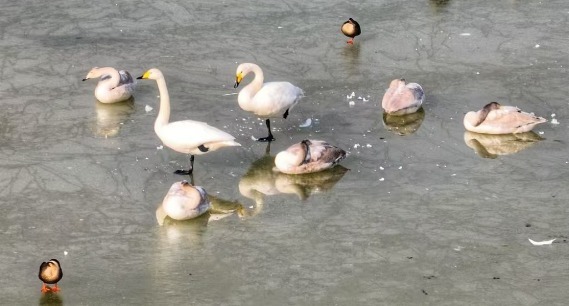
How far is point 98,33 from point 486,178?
4.94 m

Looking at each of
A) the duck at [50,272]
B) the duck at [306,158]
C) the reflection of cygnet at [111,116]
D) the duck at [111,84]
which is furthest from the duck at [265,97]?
the duck at [50,272]

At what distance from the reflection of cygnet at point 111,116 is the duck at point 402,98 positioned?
7.58ft

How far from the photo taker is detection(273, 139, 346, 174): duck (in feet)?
28.1

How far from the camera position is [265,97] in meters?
9.12

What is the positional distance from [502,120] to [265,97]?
2022mm

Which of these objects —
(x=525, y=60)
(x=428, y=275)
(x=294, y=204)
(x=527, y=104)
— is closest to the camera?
(x=428, y=275)

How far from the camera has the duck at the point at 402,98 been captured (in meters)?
9.72

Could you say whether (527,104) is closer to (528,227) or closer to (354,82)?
(354,82)

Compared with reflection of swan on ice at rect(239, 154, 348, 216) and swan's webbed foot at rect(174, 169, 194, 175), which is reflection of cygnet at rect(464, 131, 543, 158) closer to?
reflection of swan on ice at rect(239, 154, 348, 216)

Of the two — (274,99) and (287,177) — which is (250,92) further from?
(287,177)

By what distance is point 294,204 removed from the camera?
27.0 feet

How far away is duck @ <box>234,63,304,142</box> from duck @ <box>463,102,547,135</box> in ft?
5.11

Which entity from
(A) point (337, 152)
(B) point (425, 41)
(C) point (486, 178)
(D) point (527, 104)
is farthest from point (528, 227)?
(B) point (425, 41)

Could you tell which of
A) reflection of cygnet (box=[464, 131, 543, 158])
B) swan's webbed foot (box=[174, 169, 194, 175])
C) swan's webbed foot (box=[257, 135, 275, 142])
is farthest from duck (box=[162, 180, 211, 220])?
reflection of cygnet (box=[464, 131, 543, 158])
